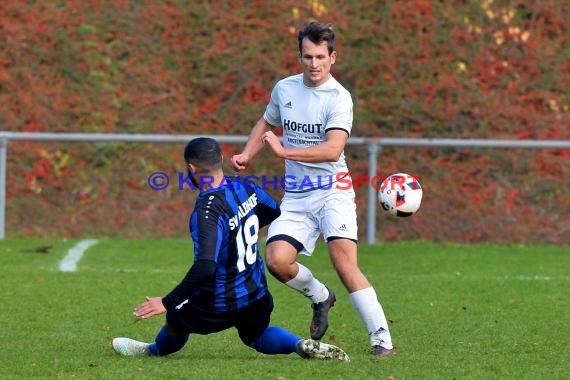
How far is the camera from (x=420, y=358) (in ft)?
22.0

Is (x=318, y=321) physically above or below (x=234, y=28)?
below

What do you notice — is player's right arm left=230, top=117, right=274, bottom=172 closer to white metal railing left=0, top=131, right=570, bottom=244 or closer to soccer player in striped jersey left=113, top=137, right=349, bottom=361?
soccer player in striped jersey left=113, top=137, right=349, bottom=361

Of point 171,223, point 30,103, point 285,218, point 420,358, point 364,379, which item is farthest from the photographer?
point 30,103

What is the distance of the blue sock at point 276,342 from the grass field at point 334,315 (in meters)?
0.10

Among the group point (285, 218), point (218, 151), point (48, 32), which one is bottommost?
point (285, 218)

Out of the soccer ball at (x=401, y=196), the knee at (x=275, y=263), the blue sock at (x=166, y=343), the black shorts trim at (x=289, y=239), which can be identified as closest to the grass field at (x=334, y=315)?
the blue sock at (x=166, y=343)

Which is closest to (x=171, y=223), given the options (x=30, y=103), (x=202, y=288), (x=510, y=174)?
(x=30, y=103)

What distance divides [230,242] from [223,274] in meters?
0.18

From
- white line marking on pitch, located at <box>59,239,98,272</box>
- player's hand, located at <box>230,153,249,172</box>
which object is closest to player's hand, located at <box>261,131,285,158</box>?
player's hand, located at <box>230,153,249,172</box>

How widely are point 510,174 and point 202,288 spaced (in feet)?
28.7

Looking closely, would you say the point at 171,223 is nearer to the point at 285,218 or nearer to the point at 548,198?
the point at 548,198

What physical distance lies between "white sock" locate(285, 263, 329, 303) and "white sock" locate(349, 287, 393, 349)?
44 cm

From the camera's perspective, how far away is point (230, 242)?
→ 6.13 metres

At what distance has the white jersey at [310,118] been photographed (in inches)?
277
